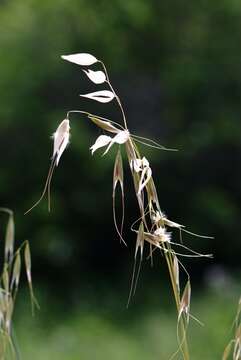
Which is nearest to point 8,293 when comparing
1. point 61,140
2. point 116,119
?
point 61,140

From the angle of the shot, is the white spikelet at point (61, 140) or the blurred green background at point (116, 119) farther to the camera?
the blurred green background at point (116, 119)

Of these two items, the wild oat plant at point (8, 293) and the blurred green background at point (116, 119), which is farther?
the blurred green background at point (116, 119)

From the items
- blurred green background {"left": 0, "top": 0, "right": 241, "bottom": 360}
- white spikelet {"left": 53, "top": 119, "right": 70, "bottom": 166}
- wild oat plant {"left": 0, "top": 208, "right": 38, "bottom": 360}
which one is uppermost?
white spikelet {"left": 53, "top": 119, "right": 70, "bottom": 166}

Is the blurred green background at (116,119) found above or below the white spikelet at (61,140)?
below

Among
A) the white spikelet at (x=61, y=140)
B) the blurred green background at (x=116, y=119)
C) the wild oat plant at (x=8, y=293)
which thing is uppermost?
the white spikelet at (x=61, y=140)

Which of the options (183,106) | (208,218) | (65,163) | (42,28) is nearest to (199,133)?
(183,106)

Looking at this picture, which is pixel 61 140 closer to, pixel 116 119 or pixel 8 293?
pixel 8 293

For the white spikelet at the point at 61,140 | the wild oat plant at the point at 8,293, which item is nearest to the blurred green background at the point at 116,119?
the wild oat plant at the point at 8,293

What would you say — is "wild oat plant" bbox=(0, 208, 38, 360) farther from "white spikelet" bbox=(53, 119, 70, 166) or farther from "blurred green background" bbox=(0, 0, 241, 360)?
"blurred green background" bbox=(0, 0, 241, 360)

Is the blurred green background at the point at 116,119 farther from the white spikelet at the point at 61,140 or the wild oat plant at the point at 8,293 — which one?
the white spikelet at the point at 61,140

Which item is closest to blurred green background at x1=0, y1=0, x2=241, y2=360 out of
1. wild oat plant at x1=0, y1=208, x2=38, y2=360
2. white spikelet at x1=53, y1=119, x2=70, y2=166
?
wild oat plant at x1=0, y1=208, x2=38, y2=360
